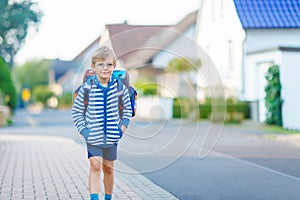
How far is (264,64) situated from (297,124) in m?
4.15

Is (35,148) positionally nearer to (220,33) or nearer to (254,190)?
(254,190)

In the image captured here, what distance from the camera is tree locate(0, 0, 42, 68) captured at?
157ft

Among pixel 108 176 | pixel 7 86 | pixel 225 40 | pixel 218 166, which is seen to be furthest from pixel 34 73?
pixel 108 176

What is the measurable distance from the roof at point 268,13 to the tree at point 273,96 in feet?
14.8

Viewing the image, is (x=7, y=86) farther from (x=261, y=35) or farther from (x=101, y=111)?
(x=101, y=111)

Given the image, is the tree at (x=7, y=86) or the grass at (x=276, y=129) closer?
the grass at (x=276, y=129)

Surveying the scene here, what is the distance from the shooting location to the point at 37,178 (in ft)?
30.9

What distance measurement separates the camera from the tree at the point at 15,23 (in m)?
48.0

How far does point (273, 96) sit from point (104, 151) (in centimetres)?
1598

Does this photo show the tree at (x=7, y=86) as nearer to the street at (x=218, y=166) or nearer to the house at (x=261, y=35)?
the house at (x=261, y=35)

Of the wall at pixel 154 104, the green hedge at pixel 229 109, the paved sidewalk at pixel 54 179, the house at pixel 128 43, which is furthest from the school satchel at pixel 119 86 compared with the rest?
the wall at pixel 154 104

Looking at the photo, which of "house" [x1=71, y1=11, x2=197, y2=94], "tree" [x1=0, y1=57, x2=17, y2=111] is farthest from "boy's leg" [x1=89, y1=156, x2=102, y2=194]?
"tree" [x1=0, y1=57, x2=17, y2=111]

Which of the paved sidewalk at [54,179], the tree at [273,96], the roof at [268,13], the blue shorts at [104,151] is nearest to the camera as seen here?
the blue shorts at [104,151]

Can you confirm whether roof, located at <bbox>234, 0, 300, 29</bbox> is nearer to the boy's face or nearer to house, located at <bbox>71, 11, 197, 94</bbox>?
house, located at <bbox>71, 11, 197, 94</bbox>
